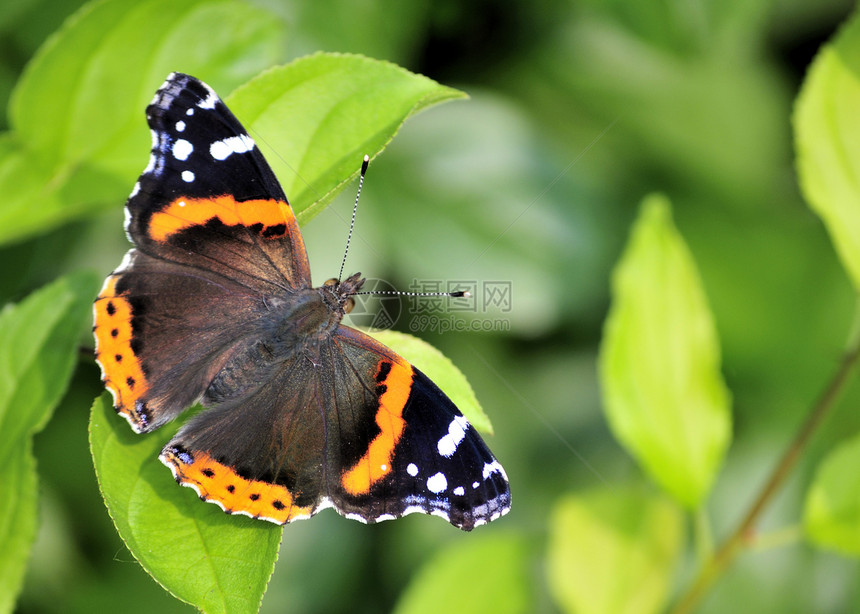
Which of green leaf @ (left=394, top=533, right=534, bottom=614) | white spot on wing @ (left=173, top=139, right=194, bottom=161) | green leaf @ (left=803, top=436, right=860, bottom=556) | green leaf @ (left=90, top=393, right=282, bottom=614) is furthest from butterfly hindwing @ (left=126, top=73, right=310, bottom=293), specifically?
green leaf @ (left=803, top=436, right=860, bottom=556)

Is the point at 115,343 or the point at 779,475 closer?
the point at 115,343

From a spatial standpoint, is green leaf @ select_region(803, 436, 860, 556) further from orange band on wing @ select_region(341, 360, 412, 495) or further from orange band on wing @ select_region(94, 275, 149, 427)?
orange band on wing @ select_region(94, 275, 149, 427)

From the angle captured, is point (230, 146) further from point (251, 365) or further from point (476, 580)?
point (476, 580)

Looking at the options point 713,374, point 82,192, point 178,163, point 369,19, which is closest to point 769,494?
point 713,374

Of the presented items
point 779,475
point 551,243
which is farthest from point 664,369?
point 551,243

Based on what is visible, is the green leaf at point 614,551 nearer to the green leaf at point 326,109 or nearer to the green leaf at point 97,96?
the green leaf at point 326,109

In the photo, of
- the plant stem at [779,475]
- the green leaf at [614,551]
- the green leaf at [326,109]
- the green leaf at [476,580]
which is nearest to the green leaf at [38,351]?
the green leaf at [326,109]
